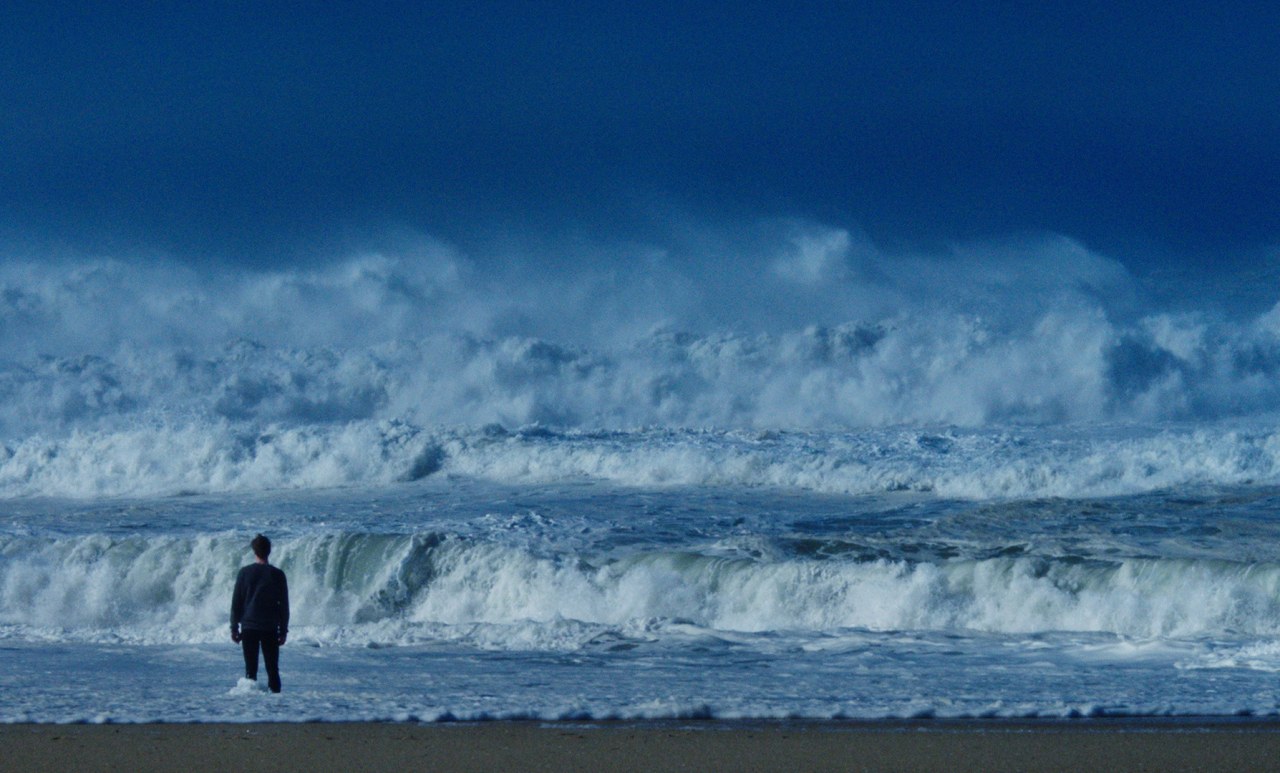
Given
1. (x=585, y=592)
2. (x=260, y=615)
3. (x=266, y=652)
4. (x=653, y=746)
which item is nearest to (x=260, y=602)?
(x=260, y=615)

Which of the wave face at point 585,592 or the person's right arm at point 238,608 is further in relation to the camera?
the wave face at point 585,592

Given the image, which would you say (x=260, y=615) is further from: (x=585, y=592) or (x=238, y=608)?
(x=585, y=592)

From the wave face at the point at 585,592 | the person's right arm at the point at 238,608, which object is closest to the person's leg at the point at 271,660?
the person's right arm at the point at 238,608

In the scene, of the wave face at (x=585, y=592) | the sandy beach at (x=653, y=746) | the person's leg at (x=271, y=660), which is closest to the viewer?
the sandy beach at (x=653, y=746)

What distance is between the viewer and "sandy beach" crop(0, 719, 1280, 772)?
5.86 meters

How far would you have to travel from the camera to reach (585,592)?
1255 centimetres

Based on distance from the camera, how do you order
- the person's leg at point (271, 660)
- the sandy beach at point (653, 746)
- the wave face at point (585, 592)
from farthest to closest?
the wave face at point (585, 592)
the person's leg at point (271, 660)
the sandy beach at point (653, 746)

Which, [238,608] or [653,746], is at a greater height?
[238,608]

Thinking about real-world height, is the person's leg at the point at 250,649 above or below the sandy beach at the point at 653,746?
above

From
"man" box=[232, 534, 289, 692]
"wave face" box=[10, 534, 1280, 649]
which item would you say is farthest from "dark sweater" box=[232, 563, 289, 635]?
"wave face" box=[10, 534, 1280, 649]

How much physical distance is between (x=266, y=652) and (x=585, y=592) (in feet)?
16.8

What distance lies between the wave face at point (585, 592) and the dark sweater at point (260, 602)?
2.57 m

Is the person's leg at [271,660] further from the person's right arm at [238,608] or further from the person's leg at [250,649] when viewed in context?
the person's right arm at [238,608]

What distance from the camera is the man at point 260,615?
25.5ft
